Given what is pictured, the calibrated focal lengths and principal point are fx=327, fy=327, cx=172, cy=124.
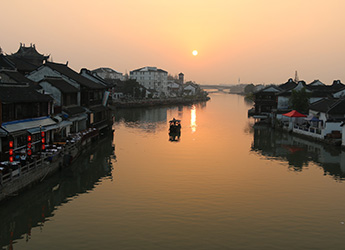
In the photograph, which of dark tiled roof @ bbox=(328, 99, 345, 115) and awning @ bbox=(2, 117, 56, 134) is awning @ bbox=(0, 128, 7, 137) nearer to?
awning @ bbox=(2, 117, 56, 134)

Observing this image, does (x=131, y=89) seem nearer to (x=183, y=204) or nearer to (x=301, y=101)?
(x=301, y=101)

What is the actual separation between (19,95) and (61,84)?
12.1 meters

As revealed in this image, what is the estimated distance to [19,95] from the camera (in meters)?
26.7

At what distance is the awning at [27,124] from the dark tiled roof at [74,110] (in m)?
5.09

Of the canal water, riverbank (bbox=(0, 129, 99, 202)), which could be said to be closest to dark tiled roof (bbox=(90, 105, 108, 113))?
the canal water

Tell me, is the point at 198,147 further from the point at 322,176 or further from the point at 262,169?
the point at 322,176

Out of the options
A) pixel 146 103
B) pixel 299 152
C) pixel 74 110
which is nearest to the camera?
pixel 74 110

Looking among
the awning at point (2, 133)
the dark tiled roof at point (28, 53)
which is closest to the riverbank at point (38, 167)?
the awning at point (2, 133)

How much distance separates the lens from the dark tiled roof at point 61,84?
3656 centimetres

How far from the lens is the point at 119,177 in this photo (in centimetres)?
2798

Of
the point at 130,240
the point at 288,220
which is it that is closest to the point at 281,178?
the point at 288,220

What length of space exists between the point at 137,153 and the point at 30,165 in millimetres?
15509

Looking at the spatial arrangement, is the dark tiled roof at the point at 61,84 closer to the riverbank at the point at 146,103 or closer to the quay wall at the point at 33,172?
the quay wall at the point at 33,172

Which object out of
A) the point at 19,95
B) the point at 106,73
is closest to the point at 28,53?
the point at 19,95
